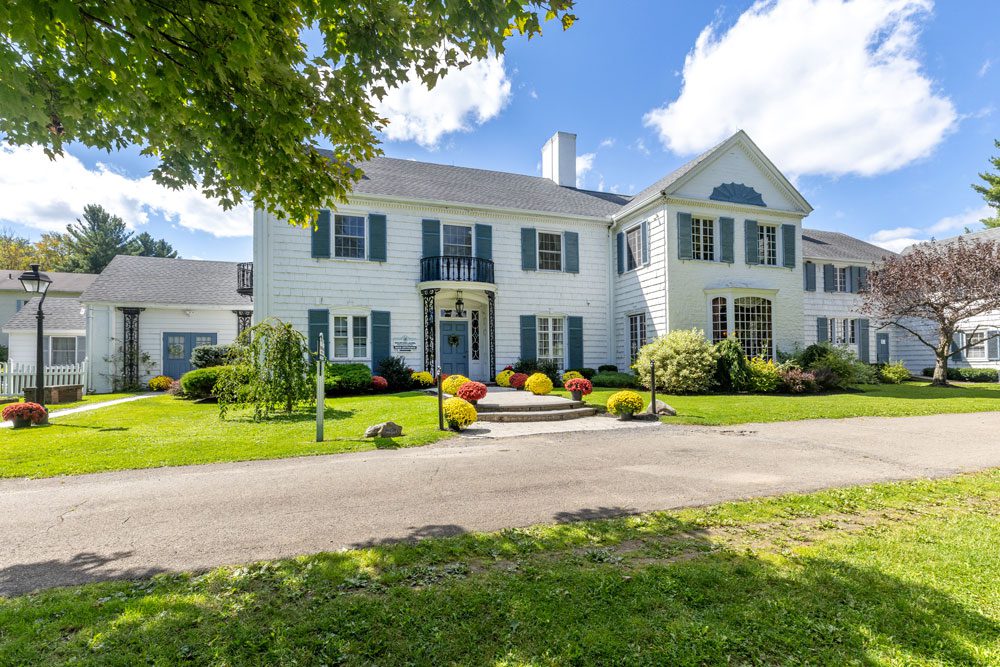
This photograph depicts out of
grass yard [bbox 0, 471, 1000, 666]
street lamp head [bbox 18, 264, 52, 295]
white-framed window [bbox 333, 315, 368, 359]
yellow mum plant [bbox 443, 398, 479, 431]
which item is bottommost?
grass yard [bbox 0, 471, 1000, 666]

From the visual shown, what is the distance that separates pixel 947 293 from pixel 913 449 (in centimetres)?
1755

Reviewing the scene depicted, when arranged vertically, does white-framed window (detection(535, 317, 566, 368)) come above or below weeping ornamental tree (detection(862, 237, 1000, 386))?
below

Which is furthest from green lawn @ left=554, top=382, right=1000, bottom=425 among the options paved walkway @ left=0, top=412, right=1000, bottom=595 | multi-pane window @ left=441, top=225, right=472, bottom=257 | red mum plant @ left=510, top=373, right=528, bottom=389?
multi-pane window @ left=441, top=225, right=472, bottom=257

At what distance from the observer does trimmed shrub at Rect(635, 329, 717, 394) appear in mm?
14633

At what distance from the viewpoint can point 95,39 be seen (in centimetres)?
340

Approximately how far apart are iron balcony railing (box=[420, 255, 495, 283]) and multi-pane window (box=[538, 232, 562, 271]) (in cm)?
279

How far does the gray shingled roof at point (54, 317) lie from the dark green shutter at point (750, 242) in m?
28.8

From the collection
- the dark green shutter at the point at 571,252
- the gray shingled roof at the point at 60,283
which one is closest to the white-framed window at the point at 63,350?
the gray shingled roof at the point at 60,283

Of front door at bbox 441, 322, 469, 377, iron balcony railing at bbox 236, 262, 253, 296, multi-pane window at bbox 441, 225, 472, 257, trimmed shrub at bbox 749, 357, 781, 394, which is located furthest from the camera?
iron balcony railing at bbox 236, 262, 253, 296

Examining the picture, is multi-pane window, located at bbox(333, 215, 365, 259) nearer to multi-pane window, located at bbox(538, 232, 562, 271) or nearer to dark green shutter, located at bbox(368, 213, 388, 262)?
dark green shutter, located at bbox(368, 213, 388, 262)

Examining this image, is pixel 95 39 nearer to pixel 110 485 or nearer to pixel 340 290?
pixel 110 485

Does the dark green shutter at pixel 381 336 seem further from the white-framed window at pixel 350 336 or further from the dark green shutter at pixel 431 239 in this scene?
the dark green shutter at pixel 431 239

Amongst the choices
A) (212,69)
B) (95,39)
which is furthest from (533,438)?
(95,39)

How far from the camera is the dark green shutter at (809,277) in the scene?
23.2 meters
